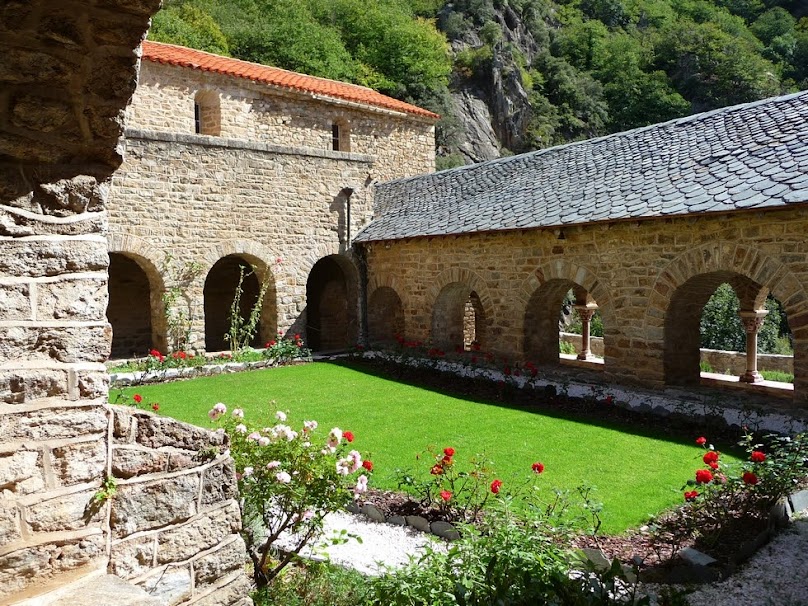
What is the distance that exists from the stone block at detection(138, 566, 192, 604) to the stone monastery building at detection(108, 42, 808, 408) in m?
7.60

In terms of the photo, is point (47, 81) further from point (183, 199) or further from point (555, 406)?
point (183, 199)

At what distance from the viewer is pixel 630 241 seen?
9703 mm

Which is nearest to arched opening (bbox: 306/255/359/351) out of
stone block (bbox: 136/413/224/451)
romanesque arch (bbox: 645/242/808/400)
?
romanesque arch (bbox: 645/242/808/400)

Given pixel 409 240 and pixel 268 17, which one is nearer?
pixel 409 240

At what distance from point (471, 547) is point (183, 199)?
10861 mm

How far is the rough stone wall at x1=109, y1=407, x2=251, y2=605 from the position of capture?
2871 mm

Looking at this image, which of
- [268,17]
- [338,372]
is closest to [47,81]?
[338,372]

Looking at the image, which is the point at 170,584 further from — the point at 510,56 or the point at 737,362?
the point at 510,56

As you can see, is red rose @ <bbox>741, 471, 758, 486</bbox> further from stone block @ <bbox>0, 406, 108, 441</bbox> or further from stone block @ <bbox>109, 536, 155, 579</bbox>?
stone block @ <bbox>0, 406, 108, 441</bbox>

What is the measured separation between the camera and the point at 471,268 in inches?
485

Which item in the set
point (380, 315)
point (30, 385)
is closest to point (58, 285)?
point (30, 385)

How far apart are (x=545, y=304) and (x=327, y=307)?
6.76 meters

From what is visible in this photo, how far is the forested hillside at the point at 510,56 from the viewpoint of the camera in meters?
31.5

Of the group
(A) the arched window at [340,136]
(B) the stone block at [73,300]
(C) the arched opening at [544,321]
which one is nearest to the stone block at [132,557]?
(B) the stone block at [73,300]
